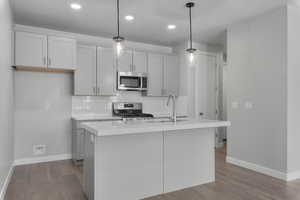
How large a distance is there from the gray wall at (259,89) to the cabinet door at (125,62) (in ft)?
7.06

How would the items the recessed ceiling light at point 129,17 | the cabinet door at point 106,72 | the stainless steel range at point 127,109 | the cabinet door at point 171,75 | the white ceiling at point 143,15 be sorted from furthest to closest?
the cabinet door at point 171,75
the stainless steel range at point 127,109
the cabinet door at point 106,72
the recessed ceiling light at point 129,17
the white ceiling at point 143,15

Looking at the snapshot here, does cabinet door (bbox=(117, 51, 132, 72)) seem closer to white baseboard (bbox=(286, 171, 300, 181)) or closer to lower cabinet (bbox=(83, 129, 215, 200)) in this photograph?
lower cabinet (bbox=(83, 129, 215, 200))

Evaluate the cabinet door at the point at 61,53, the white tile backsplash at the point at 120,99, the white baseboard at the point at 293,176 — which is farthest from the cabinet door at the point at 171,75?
the white baseboard at the point at 293,176

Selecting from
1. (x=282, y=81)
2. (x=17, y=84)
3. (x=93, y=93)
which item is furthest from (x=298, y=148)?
(x=17, y=84)

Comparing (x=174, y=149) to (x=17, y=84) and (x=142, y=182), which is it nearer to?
(x=142, y=182)

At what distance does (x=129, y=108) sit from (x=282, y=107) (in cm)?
307

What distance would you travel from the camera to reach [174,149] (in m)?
2.69

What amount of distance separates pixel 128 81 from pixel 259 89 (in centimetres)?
266

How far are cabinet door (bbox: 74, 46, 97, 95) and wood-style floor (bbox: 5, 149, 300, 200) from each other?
1562 mm

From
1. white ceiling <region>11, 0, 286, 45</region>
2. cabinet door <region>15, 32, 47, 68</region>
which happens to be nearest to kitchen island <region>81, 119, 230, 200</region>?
white ceiling <region>11, 0, 286, 45</region>

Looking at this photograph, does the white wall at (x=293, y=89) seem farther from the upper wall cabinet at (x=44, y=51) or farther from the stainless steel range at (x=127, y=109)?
the upper wall cabinet at (x=44, y=51)

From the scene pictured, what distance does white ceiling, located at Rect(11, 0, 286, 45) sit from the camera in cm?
290

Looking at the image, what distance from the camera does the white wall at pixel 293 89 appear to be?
3.03m

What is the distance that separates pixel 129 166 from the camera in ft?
7.89
